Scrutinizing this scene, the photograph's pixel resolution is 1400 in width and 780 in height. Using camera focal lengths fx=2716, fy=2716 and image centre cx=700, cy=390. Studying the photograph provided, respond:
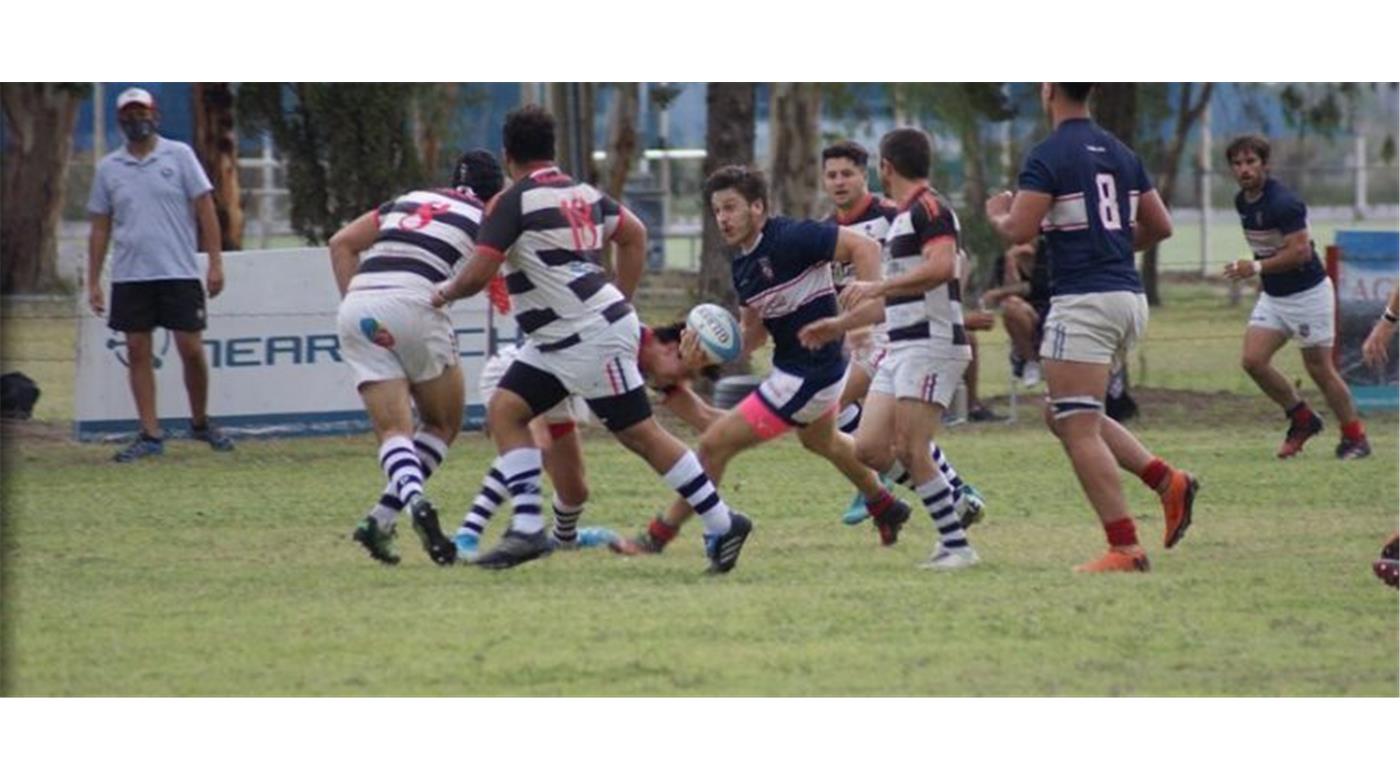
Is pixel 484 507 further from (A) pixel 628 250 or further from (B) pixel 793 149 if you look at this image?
(B) pixel 793 149

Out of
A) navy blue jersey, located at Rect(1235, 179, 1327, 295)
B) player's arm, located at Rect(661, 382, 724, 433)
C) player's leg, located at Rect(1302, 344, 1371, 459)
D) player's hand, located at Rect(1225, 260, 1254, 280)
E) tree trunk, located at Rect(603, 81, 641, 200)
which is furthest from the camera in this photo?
tree trunk, located at Rect(603, 81, 641, 200)

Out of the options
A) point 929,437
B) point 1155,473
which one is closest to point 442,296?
point 929,437

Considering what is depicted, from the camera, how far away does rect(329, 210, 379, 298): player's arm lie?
11812 mm

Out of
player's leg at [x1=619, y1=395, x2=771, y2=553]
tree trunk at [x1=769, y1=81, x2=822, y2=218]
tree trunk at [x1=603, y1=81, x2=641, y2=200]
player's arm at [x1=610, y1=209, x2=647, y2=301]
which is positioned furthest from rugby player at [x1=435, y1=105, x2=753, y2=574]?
tree trunk at [x1=603, y1=81, x2=641, y2=200]

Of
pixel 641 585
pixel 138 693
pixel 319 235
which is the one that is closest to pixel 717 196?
pixel 641 585

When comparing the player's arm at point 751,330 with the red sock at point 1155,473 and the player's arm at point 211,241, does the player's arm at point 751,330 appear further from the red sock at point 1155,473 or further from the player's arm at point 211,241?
the player's arm at point 211,241

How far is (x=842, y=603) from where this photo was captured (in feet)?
32.8

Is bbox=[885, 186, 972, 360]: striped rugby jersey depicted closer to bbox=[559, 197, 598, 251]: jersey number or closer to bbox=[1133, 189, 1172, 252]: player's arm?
bbox=[1133, 189, 1172, 252]: player's arm

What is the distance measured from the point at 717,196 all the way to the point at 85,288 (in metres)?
7.17

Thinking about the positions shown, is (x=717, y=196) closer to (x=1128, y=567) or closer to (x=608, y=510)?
(x=1128, y=567)

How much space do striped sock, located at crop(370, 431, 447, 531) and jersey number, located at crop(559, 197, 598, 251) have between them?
133 cm

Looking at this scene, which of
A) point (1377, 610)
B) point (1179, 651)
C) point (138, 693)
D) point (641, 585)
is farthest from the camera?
point (641, 585)

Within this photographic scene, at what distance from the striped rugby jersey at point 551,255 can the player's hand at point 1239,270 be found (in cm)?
429

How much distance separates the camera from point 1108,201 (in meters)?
10.8
